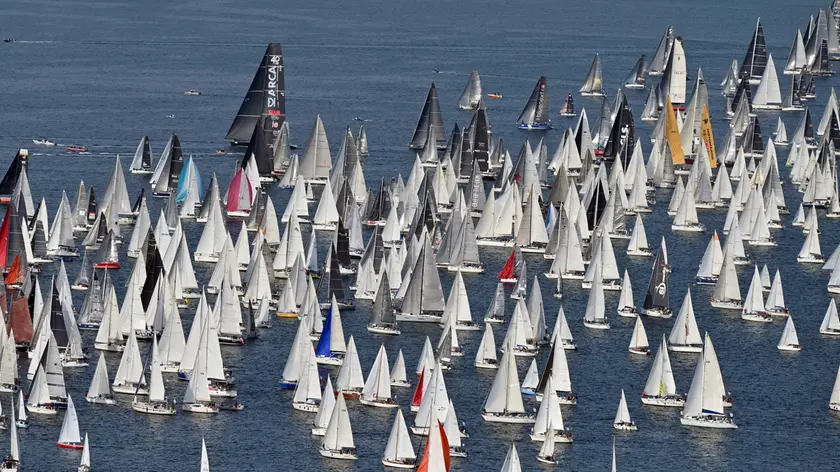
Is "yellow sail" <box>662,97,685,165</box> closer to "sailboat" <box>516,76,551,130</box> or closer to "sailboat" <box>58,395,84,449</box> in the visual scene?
"sailboat" <box>516,76,551,130</box>

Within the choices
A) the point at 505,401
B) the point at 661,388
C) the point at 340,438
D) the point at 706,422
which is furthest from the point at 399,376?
the point at 706,422

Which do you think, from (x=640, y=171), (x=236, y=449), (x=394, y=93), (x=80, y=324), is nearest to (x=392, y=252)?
(x=80, y=324)

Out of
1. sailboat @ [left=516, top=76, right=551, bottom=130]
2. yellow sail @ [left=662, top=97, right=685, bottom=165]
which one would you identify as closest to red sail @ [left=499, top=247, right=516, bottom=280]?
yellow sail @ [left=662, top=97, right=685, bottom=165]

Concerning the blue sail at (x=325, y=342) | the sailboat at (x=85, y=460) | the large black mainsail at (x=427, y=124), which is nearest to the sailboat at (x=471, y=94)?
the large black mainsail at (x=427, y=124)

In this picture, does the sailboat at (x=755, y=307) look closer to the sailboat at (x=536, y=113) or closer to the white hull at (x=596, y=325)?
the white hull at (x=596, y=325)

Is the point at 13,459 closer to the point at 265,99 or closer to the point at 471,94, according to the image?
the point at 265,99

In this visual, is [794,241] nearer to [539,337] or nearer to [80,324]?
[539,337]
